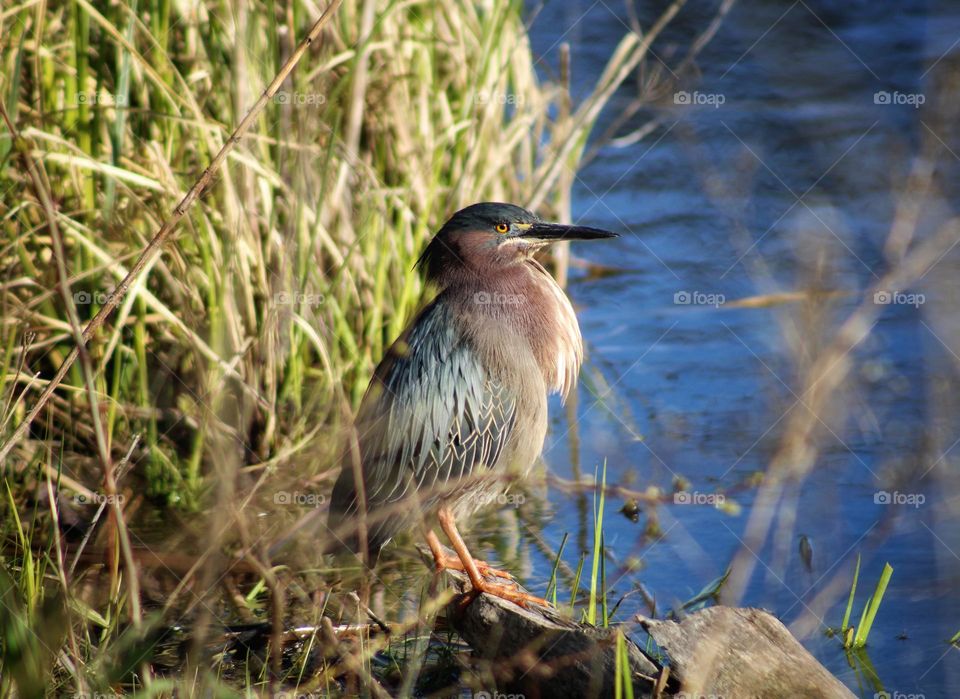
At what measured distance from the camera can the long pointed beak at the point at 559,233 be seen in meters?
4.86

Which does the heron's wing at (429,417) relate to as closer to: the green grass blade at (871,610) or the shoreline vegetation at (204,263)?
the shoreline vegetation at (204,263)

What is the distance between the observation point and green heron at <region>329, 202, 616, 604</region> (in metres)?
4.79

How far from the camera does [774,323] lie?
19.3 feet

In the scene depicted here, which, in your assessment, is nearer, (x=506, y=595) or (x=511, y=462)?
(x=506, y=595)

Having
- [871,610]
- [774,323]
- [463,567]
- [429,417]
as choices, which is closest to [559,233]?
[429,417]

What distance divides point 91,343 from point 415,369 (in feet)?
5.85

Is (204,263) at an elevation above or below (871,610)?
above

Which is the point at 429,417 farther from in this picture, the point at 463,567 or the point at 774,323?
the point at 774,323

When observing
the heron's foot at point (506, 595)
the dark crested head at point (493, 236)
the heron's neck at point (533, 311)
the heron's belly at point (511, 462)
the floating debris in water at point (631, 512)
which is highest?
the dark crested head at point (493, 236)

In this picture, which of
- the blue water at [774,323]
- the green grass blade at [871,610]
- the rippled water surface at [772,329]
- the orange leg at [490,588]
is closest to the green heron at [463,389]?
the orange leg at [490,588]

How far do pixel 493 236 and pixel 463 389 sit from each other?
0.67 m

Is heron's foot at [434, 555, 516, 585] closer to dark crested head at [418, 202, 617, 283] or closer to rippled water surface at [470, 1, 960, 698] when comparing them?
rippled water surface at [470, 1, 960, 698]

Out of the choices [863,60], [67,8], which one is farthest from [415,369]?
[863,60]

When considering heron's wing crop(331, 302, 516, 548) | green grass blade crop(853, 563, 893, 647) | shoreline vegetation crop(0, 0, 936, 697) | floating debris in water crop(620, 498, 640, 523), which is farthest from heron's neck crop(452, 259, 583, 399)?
green grass blade crop(853, 563, 893, 647)
